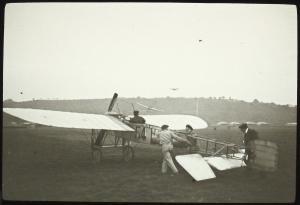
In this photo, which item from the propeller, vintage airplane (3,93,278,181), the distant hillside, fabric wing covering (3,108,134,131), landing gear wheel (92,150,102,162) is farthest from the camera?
landing gear wheel (92,150,102,162)

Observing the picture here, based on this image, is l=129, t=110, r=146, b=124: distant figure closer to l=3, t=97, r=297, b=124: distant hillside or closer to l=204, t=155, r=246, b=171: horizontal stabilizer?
l=3, t=97, r=297, b=124: distant hillside

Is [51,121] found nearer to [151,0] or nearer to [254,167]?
[151,0]

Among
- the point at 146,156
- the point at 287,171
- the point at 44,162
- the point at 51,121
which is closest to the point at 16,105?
the point at 51,121

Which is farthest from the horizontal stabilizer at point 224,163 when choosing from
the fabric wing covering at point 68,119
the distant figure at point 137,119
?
the fabric wing covering at point 68,119

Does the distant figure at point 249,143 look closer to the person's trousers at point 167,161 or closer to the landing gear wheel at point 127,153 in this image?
the person's trousers at point 167,161

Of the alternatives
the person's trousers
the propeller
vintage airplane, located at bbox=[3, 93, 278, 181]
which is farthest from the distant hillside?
the person's trousers
